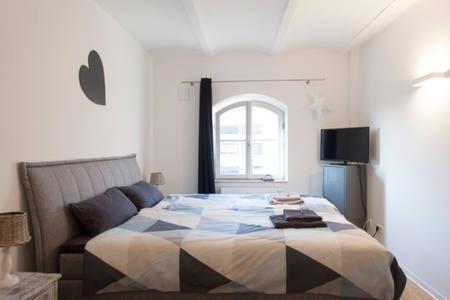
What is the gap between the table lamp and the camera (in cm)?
150

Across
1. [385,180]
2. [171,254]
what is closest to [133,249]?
[171,254]

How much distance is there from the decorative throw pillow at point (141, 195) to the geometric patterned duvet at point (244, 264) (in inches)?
34.3

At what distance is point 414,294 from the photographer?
9.34 ft

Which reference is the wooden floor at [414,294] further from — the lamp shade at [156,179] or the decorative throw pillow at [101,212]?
the lamp shade at [156,179]

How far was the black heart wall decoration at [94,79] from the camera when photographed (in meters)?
2.91

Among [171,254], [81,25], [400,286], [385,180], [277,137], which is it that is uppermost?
[81,25]

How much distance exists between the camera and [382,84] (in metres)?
3.78

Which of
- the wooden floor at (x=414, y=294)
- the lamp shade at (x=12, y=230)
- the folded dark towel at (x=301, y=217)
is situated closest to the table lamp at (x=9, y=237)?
the lamp shade at (x=12, y=230)

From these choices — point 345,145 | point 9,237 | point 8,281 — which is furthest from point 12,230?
point 345,145

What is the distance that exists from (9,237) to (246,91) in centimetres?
369

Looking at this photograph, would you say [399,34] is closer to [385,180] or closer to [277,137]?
[385,180]

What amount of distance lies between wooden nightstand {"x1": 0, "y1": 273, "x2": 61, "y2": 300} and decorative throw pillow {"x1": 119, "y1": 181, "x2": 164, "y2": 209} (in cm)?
134

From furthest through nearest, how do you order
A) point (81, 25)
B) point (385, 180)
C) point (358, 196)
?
point (358, 196)
point (385, 180)
point (81, 25)

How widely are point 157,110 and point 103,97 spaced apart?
5.17ft
